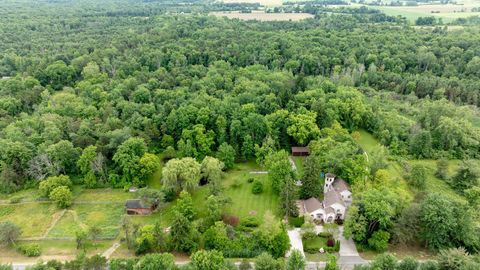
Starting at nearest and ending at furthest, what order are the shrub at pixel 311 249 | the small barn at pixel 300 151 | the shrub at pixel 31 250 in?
the shrub at pixel 311 249
the shrub at pixel 31 250
the small barn at pixel 300 151

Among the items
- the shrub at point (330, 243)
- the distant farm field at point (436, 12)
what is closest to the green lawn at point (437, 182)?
the shrub at point (330, 243)

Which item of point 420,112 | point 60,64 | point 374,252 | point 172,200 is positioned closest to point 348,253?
point 374,252

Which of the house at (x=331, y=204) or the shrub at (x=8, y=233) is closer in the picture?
the shrub at (x=8, y=233)

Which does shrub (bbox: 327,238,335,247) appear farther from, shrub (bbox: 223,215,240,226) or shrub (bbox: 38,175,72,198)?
shrub (bbox: 38,175,72,198)

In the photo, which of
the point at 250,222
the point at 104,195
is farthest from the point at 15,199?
the point at 250,222

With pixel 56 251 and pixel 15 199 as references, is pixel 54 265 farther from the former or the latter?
pixel 15 199

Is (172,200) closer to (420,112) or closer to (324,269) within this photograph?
(324,269)

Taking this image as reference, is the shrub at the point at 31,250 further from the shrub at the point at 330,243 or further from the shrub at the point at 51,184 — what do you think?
the shrub at the point at 330,243
